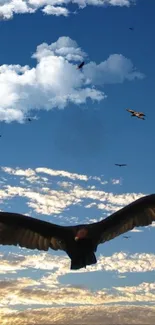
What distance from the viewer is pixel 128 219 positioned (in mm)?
22344

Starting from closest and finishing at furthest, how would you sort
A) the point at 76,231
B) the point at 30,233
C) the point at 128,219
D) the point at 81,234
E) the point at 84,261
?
1. the point at 81,234
2. the point at 84,261
3. the point at 76,231
4. the point at 128,219
5. the point at 30,233

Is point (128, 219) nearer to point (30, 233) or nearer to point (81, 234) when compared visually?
point (81, 234)

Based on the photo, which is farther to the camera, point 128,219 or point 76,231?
point 128,219

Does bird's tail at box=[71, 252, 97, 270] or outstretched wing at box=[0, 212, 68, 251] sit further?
outstretched wing at box=[0, 212, 68, 251]

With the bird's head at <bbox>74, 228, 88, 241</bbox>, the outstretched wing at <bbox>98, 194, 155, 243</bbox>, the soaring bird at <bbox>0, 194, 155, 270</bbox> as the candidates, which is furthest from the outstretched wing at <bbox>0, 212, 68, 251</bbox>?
the outstretched wing at <bbox>98, 194, 155, 243</bbox>

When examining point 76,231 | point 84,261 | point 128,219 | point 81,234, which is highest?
point 128,219

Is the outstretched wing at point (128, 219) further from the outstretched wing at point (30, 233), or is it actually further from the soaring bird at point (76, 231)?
the outstretched wing at point (30, 233)

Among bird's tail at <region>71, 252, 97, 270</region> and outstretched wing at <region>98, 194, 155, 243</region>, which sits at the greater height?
outstretched wing at <region>98, 194, 155, 243</region>

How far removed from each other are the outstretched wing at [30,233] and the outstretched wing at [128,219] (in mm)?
1556

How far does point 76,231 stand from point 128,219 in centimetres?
241

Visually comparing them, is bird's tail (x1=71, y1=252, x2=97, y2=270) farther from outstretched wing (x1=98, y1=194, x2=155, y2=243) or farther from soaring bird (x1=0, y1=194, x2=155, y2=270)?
outstretched wing (x1=98, y1=194, x2=155, y2=243)

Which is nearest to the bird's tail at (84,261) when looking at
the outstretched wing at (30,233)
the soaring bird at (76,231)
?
the soaring bird at (76,231)

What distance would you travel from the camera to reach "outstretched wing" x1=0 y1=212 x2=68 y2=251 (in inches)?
858

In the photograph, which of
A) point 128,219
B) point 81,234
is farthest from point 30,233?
point 128,219
